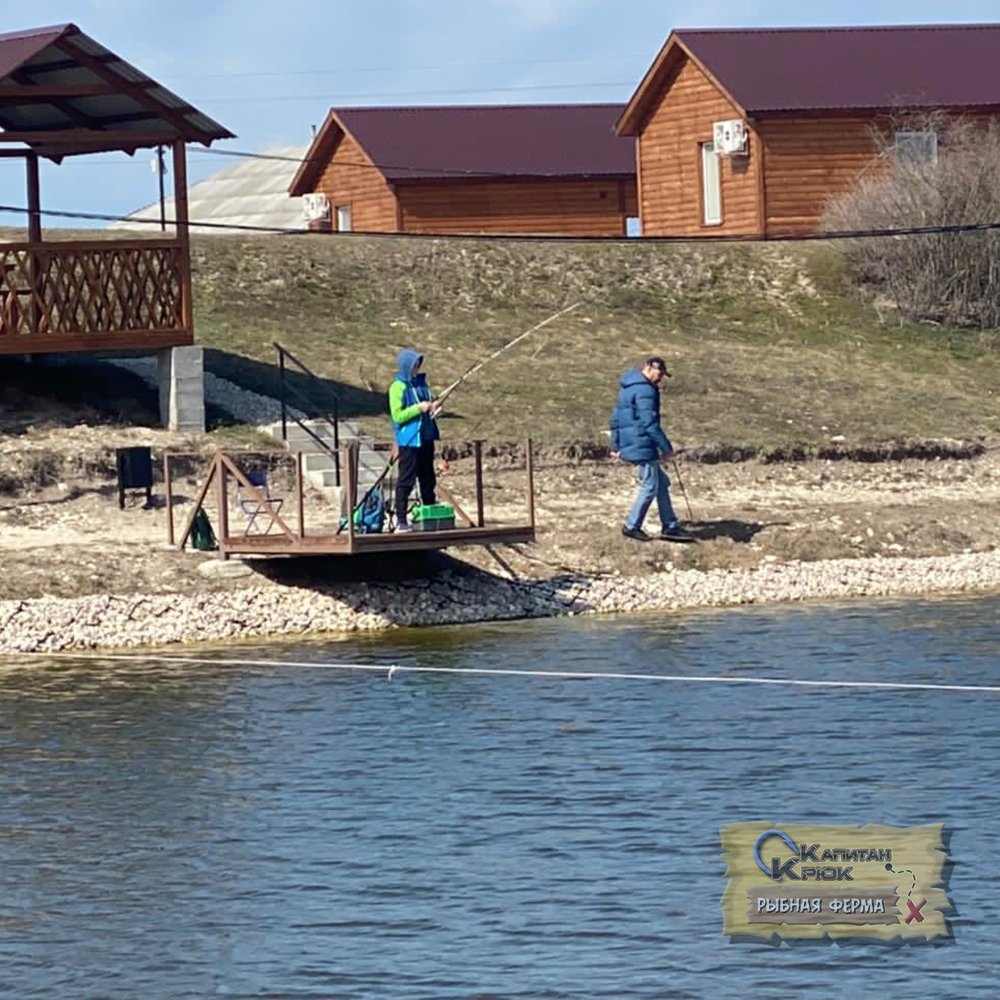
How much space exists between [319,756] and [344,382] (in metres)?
14.4

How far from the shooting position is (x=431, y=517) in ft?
67.2

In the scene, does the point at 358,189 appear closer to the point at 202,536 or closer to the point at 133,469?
the point at 133,469

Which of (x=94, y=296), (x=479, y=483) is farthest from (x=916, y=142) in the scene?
(x=479, y=483)

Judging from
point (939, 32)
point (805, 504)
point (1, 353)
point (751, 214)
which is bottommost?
point (805, 504)

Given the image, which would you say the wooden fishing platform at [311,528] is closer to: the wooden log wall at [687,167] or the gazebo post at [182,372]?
the gazebo post at [182,372]

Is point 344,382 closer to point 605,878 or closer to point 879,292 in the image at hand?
point 879,292

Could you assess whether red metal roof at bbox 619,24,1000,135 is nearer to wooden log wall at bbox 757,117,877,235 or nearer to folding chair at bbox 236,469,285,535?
wooden log wall at bbox 757,117,877,235

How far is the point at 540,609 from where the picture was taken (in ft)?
71.8

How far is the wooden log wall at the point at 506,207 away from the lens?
45844mm

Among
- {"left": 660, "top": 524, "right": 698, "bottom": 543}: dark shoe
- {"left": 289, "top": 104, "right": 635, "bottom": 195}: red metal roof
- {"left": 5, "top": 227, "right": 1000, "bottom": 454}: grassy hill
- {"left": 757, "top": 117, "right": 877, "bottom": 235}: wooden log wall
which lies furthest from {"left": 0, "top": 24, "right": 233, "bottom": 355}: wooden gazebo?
{"left": 289, "top": 104, "right": 635, "bottom": 195}: red metal roof

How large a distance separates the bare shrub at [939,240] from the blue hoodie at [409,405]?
58.6 feet

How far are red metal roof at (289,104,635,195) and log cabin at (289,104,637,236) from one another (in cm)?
2

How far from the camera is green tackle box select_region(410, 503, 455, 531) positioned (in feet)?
67.1

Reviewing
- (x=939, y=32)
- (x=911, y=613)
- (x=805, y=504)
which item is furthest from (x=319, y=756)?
(x=939, y=32)
